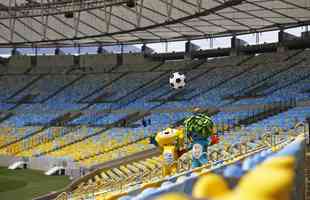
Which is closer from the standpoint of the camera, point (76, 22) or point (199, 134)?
point (199, 134)

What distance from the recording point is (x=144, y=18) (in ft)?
127

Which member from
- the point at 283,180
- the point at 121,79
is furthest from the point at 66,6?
the point at 283,180

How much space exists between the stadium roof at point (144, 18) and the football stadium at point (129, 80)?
0.11 metres

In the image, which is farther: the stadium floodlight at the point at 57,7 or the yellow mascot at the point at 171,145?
the stadium floodlight at the point at 57,7

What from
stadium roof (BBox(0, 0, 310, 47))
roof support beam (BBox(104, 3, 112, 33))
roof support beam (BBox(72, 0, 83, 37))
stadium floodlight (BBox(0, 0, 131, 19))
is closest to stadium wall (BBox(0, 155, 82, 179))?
stadium roof (BBox(0, 0, 310, 47))

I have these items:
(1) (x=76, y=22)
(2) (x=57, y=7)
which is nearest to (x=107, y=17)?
(1) (x=76, y=22)

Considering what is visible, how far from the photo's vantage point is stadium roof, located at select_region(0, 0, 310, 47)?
34.8m

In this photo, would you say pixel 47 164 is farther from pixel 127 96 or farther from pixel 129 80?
pixel 129 80

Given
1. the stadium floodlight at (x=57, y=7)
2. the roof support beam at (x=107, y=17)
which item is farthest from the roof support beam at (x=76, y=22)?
the roof support beam at (x=107, y=17)

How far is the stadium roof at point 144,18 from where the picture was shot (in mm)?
34781

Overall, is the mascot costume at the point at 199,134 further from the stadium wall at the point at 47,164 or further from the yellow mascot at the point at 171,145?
the stadium wall at the point at 47,164

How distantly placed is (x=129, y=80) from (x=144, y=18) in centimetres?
1134

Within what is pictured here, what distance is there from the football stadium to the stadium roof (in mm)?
109

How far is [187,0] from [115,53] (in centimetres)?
2019
